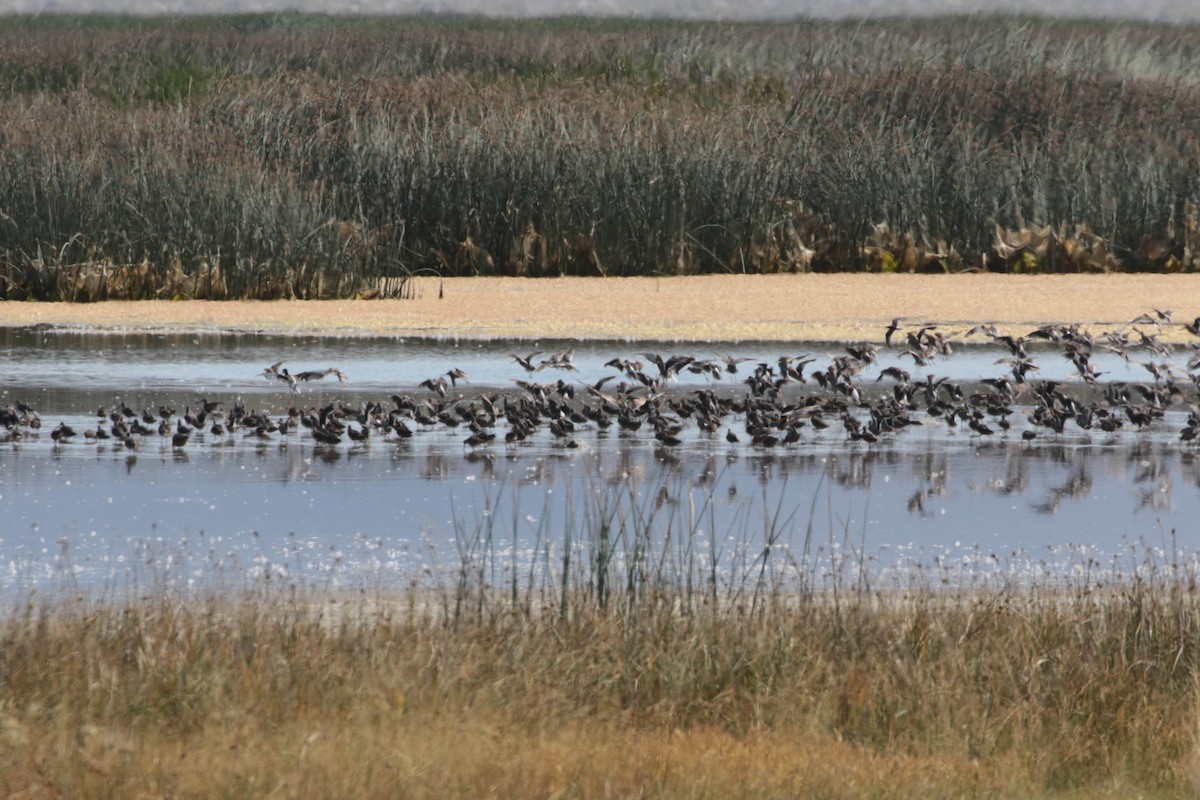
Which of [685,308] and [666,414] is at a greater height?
[685,308]

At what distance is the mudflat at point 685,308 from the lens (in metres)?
18.3

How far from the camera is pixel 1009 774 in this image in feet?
17.6

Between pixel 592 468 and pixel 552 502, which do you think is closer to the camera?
pixel 552 502

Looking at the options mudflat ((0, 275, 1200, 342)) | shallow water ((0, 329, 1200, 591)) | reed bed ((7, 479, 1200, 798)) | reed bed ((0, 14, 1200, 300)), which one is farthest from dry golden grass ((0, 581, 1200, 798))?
reed bed ((0, 14, 1200, 300))

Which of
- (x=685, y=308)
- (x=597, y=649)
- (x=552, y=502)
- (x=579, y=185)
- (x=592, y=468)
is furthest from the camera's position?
(x=579, y=185)

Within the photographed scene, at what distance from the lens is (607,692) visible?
5.98m

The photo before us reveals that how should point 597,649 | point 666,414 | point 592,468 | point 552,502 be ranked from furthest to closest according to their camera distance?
point 666,414
point 592,468
point 552,502
point 597,649

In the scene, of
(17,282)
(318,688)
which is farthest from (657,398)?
(17,282)

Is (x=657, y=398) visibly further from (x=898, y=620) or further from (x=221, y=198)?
(x=221, y=198)

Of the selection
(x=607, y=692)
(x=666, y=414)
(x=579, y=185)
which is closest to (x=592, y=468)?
(x=666, y=414)

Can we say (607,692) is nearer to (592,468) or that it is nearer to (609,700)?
(609,700)

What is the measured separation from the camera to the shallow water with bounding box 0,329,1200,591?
25.7 feet

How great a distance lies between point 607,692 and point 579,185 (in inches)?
708

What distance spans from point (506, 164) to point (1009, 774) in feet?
62.8
